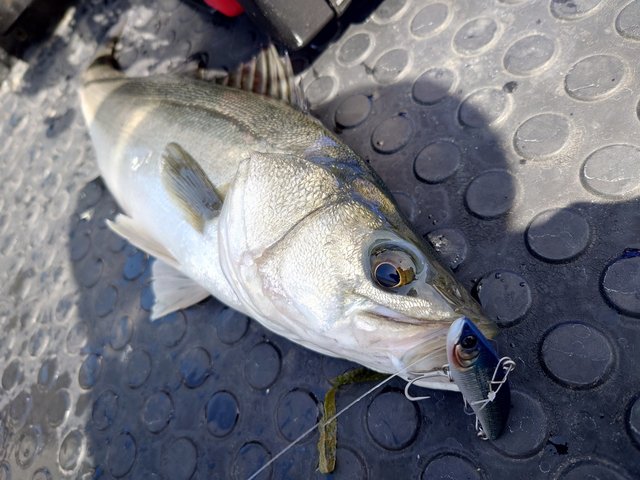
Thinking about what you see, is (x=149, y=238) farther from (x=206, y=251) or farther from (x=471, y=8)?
(x=471, y=8)

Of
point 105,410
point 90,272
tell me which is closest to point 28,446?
point 105,410

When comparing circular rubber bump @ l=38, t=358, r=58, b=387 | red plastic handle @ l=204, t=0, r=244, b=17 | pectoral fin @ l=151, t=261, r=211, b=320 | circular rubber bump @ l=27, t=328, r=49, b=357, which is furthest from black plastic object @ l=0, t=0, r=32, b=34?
pectoral fin @ l=151, t=261, r=211, b=320

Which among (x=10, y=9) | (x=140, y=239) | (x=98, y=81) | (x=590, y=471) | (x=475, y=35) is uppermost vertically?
(x=10, y=9)

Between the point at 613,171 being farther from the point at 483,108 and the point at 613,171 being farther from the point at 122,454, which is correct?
the point at 122,454

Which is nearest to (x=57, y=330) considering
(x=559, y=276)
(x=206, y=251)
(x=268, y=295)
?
(x=206, y=251)

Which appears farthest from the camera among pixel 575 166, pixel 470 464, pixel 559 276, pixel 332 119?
pixel 332 119

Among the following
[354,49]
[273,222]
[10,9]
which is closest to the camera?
[273,222]

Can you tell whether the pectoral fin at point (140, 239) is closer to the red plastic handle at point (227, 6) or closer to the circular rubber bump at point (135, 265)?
the circular rubber bump at point (135, 265)

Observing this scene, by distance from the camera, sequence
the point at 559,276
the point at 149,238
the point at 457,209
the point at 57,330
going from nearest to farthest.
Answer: the point at 559,276, the point at 457,209, the point at 149,238, the point at 57,330
